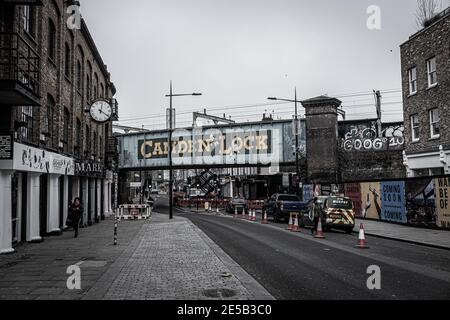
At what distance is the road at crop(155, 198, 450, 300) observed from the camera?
7879 millimetres

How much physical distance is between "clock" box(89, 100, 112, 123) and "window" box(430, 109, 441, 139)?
19195 mm

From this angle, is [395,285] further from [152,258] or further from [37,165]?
[37,165]

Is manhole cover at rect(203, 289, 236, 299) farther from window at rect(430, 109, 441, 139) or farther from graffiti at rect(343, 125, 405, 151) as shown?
graffiti at rect(343, 125, 405, 151)

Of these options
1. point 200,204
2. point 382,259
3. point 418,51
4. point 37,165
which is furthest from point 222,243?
point 200,204

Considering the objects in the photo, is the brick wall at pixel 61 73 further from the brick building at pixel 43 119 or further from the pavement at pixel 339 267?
the pavement at pixel 339 267

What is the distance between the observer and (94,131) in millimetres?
29688

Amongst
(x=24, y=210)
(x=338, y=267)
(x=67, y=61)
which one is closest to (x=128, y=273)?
(x=338, y=267)

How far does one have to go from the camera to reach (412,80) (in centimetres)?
2930

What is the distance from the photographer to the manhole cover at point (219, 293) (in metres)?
7.38

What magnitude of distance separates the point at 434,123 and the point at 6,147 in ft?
78.8

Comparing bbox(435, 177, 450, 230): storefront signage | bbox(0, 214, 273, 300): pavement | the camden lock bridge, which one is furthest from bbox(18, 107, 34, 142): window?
the camden lock bridge

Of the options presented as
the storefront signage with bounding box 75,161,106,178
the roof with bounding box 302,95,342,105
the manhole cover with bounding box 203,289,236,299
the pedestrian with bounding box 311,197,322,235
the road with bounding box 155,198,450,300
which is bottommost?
the road with bounding box 155,198,450,300

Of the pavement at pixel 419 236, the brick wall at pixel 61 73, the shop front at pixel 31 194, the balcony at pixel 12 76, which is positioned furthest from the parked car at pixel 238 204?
the balcony at pixel 12 76
